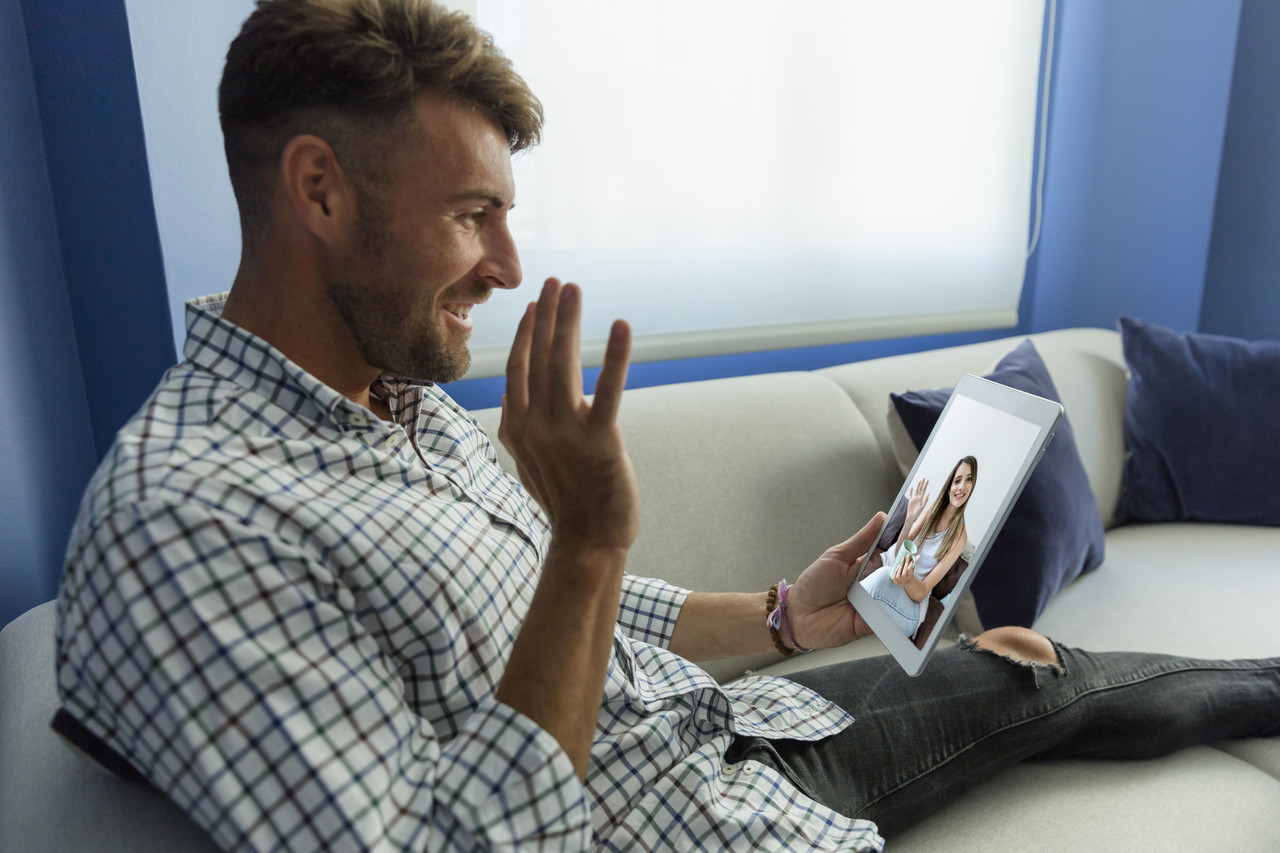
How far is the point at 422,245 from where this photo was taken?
0.83 m

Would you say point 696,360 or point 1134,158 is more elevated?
point 1134,158

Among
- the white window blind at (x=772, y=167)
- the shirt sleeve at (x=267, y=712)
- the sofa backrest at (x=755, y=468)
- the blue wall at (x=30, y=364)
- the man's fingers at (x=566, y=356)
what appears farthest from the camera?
the white window blind at (x=772, y=167)

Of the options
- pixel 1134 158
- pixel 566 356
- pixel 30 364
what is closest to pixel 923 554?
pixel 566 356

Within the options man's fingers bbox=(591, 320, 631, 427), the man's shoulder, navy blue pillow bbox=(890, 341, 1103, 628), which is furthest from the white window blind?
man's fingers bbox=(591, 320, 631, 427)

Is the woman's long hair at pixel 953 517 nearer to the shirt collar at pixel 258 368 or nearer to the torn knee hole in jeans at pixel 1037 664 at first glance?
the torn knee hole in jeans at pixel 1037 664

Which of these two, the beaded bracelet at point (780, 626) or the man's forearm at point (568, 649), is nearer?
the man's forearm at point (568, 649)

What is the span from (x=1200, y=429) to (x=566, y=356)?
171 cm

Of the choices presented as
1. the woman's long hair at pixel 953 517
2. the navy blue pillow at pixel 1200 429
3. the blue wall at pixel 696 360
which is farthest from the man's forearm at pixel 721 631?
the navy blue pillow at pixel 1200 429

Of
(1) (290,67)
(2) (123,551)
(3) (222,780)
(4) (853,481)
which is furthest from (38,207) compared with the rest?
(4) (853,481)

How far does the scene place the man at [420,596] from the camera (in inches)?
23.2

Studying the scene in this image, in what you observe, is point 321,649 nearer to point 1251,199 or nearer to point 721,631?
point 721,631

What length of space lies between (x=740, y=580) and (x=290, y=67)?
0.95m

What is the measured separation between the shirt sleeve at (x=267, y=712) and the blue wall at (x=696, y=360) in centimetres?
53

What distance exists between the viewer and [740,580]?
140cm
